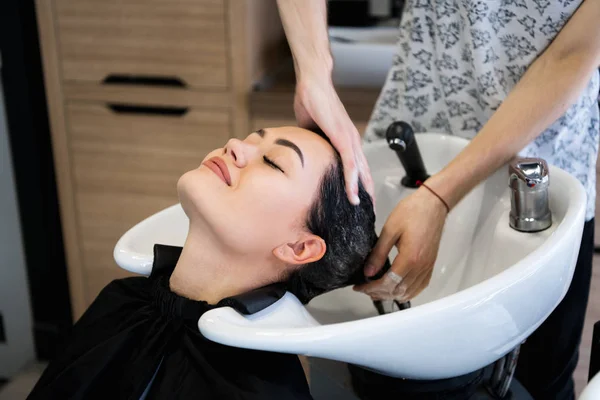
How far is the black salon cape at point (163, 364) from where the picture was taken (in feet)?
2.91

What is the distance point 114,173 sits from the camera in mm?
2322

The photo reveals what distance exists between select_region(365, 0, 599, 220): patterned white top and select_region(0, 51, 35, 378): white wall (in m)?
1.57

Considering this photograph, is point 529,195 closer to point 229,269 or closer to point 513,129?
point 513,129

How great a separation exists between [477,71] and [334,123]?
0.35m

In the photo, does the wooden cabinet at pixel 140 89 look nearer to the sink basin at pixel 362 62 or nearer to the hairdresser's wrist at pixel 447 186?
the sink basin at pixel 362 62

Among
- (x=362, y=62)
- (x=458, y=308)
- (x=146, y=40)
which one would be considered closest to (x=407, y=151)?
(x=458, y=308)

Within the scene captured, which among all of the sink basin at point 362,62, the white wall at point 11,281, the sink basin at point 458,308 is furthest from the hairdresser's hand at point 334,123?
the white wall at point 11,281

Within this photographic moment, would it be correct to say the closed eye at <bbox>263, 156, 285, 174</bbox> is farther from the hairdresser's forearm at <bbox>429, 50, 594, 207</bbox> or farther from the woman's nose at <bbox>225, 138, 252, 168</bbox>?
the hairdresser's forearm at <bbox>429, 50, 594, 207</bbox>

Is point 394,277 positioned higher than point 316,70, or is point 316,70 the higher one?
point 316,70

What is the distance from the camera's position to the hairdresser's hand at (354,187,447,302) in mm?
1031

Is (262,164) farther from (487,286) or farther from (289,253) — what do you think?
(487,286)

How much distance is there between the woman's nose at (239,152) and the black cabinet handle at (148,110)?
121cm

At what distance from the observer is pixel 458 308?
78cm

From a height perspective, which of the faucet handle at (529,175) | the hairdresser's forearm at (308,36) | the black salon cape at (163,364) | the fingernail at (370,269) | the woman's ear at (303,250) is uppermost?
the hairdresser's forearm at (308,36)
